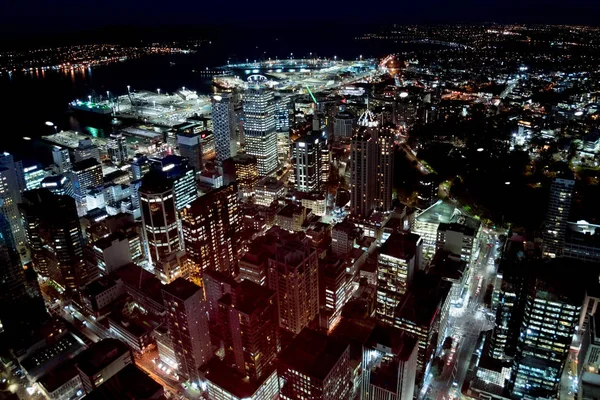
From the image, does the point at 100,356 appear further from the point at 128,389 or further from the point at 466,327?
the point at 466,327

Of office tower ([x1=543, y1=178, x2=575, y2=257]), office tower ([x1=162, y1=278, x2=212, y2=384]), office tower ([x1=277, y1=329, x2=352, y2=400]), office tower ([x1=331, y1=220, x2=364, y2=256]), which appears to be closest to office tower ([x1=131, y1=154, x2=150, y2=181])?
office tower ([x1=331, y1=220, x2=364, y2=256])

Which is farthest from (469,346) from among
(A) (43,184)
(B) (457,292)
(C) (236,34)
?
(C) (236,34)

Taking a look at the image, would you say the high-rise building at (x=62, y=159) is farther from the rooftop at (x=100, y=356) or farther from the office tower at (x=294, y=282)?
the office tower at (x=294, y=282)

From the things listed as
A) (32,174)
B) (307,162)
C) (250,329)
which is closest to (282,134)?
(307,162)

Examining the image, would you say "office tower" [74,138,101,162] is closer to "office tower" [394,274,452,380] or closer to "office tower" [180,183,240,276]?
"office tower" [180,183,240,276]

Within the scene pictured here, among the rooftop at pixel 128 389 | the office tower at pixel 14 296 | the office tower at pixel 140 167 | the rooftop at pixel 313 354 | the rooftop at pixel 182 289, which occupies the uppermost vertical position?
the rooftop at pixel 182 289

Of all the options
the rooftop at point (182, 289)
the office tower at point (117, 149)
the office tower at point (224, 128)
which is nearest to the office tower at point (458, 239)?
the rooftop at point (182, 289)
